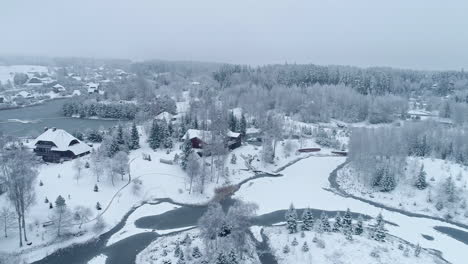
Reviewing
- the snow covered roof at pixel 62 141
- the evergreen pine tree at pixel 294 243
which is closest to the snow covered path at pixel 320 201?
the evergreen pine tree at pixel 294 243

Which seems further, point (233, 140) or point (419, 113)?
point (419, 113)

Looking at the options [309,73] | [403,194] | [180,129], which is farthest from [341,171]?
[309,73]

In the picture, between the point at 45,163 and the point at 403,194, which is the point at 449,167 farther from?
the point at 45,163

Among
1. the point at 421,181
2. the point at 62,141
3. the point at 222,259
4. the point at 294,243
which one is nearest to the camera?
the point at 222,259

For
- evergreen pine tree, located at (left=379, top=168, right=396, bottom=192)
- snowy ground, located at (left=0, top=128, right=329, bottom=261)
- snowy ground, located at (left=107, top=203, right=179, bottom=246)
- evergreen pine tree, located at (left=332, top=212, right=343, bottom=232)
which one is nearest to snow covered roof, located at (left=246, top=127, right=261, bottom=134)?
snowy ground, located at (left=0, top=128, right=329, bottom=261)

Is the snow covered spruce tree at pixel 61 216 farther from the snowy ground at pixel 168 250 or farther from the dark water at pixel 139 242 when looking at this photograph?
the snowy ground at pixel 168 250

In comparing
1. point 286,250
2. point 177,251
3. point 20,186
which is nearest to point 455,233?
point 286,250

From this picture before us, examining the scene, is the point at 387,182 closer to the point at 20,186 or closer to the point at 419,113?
the point at 20,186

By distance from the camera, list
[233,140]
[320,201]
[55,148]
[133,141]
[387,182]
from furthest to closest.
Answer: [233,140], [133,141], [55,148], [387,182], [320,201]
